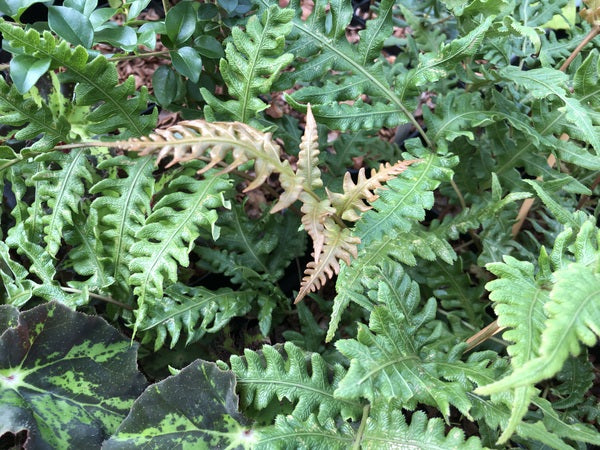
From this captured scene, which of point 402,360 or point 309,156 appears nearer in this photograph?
point 309,156

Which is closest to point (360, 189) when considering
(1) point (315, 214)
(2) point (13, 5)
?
(1) point (315, 214)

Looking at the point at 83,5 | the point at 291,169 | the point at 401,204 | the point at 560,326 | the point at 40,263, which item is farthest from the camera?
the point at 40,263

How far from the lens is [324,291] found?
1899 mm

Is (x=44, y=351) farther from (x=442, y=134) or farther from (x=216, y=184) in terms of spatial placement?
(x=442, y=134)

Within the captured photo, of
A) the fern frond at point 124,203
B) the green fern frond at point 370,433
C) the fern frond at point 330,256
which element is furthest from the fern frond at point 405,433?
the fern frond at point 124,203

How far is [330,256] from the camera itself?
106 centimetres

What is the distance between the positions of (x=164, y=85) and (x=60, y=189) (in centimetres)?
42

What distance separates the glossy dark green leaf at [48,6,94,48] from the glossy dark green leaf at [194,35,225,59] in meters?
0.29

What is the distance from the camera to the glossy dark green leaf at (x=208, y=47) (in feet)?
5.06

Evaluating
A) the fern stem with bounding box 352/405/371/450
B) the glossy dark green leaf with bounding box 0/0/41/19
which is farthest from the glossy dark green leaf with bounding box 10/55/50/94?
the fern stem with bounding box 352/405/371/450

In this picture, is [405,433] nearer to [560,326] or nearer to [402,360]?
[402,360]

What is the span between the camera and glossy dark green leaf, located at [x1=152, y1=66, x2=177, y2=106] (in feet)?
5.23

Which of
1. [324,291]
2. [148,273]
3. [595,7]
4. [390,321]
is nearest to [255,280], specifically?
[324,291]

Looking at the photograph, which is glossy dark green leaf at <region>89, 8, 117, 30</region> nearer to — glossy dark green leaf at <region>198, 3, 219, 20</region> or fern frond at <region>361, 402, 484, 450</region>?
glossy dark green leaf at <region>198, 3, 219, 20</region>
